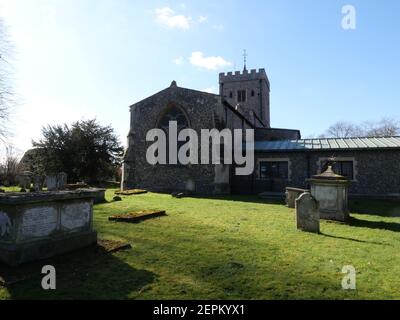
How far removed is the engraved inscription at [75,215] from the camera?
625 cm

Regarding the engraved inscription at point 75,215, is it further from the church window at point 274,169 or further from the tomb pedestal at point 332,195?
the church window at point 274,169

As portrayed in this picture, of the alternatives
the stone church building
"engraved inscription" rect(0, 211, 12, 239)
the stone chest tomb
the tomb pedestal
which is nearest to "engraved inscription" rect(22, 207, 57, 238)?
the stone chest tomb

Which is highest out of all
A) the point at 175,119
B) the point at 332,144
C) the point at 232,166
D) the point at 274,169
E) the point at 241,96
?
the point at 241,96

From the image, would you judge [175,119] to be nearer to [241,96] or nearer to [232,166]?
[232,166]

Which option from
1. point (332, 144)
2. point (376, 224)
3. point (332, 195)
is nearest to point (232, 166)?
point (332, 144)

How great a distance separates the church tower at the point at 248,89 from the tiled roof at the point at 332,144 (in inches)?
907

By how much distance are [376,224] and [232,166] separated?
43.4ft

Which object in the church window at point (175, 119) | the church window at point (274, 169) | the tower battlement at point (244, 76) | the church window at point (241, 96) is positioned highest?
the tower battlement at point (244, 76)

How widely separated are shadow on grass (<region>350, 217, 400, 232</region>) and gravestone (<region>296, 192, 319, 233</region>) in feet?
7.25

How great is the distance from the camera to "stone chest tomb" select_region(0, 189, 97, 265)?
5.33 meters

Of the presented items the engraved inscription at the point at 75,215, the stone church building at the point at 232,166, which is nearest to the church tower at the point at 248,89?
the stone church building at the point at 232,166

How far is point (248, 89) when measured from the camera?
4650cm

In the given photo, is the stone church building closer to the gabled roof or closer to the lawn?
the gabled roof
